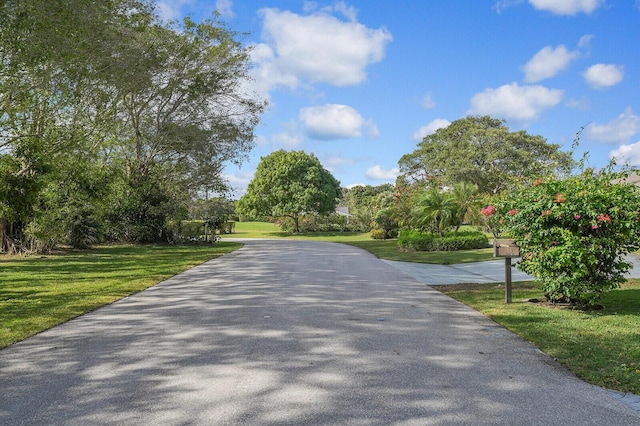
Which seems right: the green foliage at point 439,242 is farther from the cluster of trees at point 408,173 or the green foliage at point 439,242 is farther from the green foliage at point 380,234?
the green foliage at point 380,234

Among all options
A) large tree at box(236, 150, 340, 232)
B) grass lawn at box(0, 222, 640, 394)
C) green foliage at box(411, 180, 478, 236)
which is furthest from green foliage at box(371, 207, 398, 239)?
grass lawn at box(0, 222, 640, 394)

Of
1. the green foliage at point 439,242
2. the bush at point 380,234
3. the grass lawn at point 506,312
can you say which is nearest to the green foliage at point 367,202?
the bush at point 380,234

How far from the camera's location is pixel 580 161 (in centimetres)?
A: 753

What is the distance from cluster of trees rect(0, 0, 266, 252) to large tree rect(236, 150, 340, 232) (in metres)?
18.6

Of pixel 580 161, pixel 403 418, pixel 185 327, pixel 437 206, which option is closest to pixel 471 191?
pixel 437 206

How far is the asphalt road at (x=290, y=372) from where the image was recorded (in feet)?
10.6

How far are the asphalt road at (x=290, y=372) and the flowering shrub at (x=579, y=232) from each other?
1.32m

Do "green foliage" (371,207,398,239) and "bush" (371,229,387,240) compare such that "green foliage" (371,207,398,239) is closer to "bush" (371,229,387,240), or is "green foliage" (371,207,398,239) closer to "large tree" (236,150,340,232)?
"bush" (371,229,387,240)

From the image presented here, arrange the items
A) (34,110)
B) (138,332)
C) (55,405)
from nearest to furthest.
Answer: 1. (55,405)
2. (138,332)
3. (34,110)

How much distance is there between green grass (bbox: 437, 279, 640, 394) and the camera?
4129mm

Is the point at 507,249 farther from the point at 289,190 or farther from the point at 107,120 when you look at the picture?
the point at 289,190

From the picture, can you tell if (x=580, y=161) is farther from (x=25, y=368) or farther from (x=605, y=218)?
(x=25, y=368)

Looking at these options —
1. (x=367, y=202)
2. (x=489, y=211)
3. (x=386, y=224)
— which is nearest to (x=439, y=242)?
(x=386, y=224)

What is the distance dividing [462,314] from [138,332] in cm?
447
